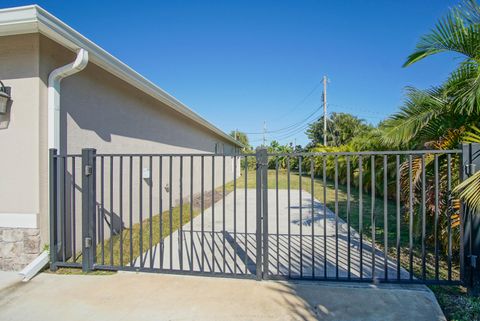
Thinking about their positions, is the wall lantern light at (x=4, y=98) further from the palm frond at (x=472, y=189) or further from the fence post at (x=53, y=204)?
the palm frond at (x=472, y=189)

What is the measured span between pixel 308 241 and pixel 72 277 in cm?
370

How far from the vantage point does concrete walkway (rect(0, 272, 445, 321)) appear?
2441mm

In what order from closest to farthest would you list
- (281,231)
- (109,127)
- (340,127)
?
(109,127), (281,231), (340,127)

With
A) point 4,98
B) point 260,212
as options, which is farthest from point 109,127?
point 260,212

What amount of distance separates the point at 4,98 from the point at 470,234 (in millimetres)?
5761

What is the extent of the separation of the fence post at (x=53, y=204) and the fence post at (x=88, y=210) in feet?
1.35

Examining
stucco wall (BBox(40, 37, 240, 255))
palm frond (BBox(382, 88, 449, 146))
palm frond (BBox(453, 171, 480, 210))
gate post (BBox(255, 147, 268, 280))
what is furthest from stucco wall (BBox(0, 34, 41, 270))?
palm frond (BBox(382, 88, 449, 146))

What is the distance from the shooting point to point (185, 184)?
29.7 feet

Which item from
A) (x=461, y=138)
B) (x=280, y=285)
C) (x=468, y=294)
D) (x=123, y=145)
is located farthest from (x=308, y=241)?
(x=123, y=145)

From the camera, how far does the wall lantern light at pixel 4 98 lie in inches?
131

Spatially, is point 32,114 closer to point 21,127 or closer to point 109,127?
point 21,127

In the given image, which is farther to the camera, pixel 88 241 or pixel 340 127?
pixel 340 127

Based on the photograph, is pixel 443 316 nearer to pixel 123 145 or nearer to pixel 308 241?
pixel 308 241

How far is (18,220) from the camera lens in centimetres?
342
